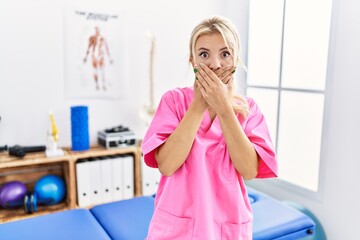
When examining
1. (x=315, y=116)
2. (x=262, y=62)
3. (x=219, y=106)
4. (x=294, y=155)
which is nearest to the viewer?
(x=219, y=106)

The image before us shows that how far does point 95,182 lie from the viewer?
2.46 meters

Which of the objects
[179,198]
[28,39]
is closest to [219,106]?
[179,198]

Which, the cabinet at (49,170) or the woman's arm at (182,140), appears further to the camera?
the cabinet at (49,170)

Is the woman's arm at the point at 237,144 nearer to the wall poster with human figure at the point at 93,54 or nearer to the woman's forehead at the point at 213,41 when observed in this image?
the woman's forehead at the point at 213,41

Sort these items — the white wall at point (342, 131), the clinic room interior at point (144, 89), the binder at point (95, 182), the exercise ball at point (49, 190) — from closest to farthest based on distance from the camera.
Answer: the white wall at point (342, 131), the clinic room interior at point (144, 89), the exercise ball at point (49, 190), the binder at point (95, 182)

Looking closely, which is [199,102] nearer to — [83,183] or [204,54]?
[204,54]

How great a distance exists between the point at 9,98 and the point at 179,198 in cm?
198

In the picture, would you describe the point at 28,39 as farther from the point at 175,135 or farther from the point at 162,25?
the point at 175,135

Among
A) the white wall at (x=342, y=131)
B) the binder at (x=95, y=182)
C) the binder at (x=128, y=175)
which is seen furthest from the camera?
the binder at (x=128, y=175)

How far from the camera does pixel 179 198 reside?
91 centimetres

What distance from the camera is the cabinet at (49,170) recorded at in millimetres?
2213

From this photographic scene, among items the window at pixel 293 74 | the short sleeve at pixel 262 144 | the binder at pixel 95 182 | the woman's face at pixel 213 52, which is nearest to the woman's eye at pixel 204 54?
the woman's face at pixel 213 52

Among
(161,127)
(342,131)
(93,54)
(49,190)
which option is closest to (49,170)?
(49,190)

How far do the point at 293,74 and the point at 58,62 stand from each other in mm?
1868
